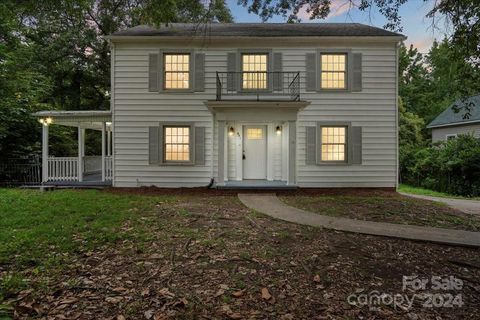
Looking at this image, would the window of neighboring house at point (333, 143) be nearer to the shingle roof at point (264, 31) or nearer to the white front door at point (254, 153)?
the white front door at point (254, 153)

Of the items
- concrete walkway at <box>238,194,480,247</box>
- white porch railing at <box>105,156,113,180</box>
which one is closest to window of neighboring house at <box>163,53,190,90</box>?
white porch railing at <box>105,156,113,180</box>

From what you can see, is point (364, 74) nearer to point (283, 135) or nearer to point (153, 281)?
point (283, 135)

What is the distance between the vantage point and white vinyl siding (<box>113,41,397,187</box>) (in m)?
10.8

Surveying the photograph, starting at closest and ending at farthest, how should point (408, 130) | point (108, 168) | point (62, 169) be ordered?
point (62, 169) < point (108, 168) < point (408, 130)

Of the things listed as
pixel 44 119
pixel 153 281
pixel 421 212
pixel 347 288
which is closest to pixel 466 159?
pixel 421 212

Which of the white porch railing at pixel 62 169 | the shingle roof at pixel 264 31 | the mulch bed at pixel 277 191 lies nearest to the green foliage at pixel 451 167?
the mulch bed at pixel 277 191

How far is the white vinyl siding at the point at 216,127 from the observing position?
10.8 m

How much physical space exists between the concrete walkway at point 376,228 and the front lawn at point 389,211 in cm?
42

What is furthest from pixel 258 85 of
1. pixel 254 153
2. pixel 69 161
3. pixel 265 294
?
pixel 265 294

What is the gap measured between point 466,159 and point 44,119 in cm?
1683

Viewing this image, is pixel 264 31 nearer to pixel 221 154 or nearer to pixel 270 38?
pixel 270 38

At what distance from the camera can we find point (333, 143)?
35.6 ft

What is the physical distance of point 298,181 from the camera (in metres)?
10.9

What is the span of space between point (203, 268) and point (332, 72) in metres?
9.18
